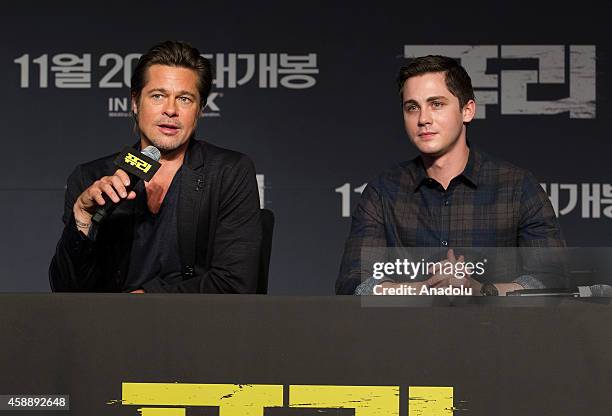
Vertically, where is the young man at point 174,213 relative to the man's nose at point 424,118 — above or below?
below

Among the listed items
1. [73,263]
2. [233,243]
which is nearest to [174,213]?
[233,243]

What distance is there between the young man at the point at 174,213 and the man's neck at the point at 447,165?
1.56 feet

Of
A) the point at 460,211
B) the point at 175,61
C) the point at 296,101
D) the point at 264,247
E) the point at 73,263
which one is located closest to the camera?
the point at 73,263

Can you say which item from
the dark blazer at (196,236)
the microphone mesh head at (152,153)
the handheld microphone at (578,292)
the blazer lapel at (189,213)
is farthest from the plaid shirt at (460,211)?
the handheld microphone at (578,292)

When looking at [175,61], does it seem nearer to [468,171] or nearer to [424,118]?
[424,118]

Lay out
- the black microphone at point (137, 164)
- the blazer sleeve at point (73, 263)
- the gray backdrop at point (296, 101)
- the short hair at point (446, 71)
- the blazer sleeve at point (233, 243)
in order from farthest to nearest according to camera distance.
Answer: the gray backdrop at point (296, 101) < the short hair at point (446, 71) < the blazer sleeve at point (233, 243) < the blazer sleeve at point (73, 263) < the black microphone at point (137, 164)

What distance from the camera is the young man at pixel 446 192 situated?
7.80 feet

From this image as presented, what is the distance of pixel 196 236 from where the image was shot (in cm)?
245

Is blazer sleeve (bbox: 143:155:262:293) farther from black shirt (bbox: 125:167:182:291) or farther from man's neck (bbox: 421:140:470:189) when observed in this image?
A: man's neck (bbox: 421:140:470:189)

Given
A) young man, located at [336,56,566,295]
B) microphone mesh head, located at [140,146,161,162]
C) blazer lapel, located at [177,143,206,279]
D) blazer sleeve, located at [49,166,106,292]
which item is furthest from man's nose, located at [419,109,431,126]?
blazer sleeve, located at [49,166,106,292]

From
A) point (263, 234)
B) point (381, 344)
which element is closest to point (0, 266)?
point (263, 234)

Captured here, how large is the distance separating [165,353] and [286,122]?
2557 millimetres

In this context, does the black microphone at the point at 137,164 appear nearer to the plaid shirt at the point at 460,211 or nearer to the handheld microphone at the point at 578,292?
the plaid shirt at the point at 460,211

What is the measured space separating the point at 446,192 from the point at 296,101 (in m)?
1.67
